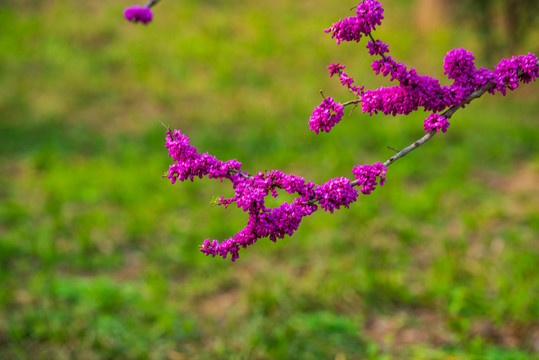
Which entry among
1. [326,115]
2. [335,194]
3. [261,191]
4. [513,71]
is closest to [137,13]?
→ [326,115]

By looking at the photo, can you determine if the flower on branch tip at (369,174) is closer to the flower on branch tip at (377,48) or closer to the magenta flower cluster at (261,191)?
the magenta flower cluster at (261,191)

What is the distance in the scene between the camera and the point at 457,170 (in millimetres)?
8305

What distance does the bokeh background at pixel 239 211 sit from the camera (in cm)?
483

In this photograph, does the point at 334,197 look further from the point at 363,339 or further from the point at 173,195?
the point at 173,195

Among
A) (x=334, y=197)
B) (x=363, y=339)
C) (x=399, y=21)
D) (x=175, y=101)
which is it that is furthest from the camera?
(x=399, y=21)

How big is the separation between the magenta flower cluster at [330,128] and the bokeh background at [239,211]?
3052 mm

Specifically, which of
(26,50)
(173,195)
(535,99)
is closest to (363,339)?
(173,195)

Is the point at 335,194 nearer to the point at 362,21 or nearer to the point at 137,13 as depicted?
the point at 362,21

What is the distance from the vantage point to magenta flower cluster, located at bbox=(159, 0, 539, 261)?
1684 millimetres

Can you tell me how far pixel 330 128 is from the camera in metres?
1.75

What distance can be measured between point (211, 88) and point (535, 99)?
23.3 ft

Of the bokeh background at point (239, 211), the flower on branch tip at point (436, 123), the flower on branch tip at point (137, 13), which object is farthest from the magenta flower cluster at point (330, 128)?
the bokeh background at point (239, 211)

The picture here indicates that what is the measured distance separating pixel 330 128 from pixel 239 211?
6.02 meters

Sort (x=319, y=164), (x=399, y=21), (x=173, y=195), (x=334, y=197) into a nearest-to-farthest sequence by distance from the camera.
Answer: (x=334, y=197), (x=173, y=195), (x=319, y=164), (x=399, y=21)
